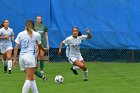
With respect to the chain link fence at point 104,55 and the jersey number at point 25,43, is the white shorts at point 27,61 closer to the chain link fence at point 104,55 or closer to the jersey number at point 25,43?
the jersey number at point 25,43

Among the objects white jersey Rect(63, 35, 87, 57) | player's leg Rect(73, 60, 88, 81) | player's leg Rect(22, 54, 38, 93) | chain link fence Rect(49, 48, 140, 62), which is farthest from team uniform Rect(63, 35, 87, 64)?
chain link fence Rect(49, 48, 140, 62)

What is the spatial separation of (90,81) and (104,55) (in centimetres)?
769

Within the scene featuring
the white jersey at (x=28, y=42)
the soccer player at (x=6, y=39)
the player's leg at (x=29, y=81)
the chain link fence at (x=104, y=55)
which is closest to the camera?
the player's leg at (x=29, y=81)

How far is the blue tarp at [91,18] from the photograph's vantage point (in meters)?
22.0

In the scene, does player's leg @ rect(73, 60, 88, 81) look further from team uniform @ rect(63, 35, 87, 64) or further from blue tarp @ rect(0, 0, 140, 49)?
blue tarp @ rect(0, 0, 140, 49)

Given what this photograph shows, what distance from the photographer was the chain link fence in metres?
22.6

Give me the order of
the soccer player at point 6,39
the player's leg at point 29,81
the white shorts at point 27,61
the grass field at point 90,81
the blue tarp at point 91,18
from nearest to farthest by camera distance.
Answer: the player's leg at point 29,81 < the white shorts at point 27,61 < the grass field at point 90,81 < the soccer player at point 6,39 < the blue tarp at point 91,18

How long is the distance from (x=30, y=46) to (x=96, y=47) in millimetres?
11292

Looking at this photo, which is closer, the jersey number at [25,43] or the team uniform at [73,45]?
the jersey number at [25,43]

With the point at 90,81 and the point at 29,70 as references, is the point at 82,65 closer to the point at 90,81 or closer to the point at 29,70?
the point at 90,81

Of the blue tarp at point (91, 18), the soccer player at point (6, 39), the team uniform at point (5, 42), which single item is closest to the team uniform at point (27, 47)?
the soccer player at point (6, 39)

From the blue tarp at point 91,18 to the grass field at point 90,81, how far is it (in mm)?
1581

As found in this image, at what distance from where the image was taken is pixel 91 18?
22.1 meters

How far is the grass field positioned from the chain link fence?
1747 millimetres
